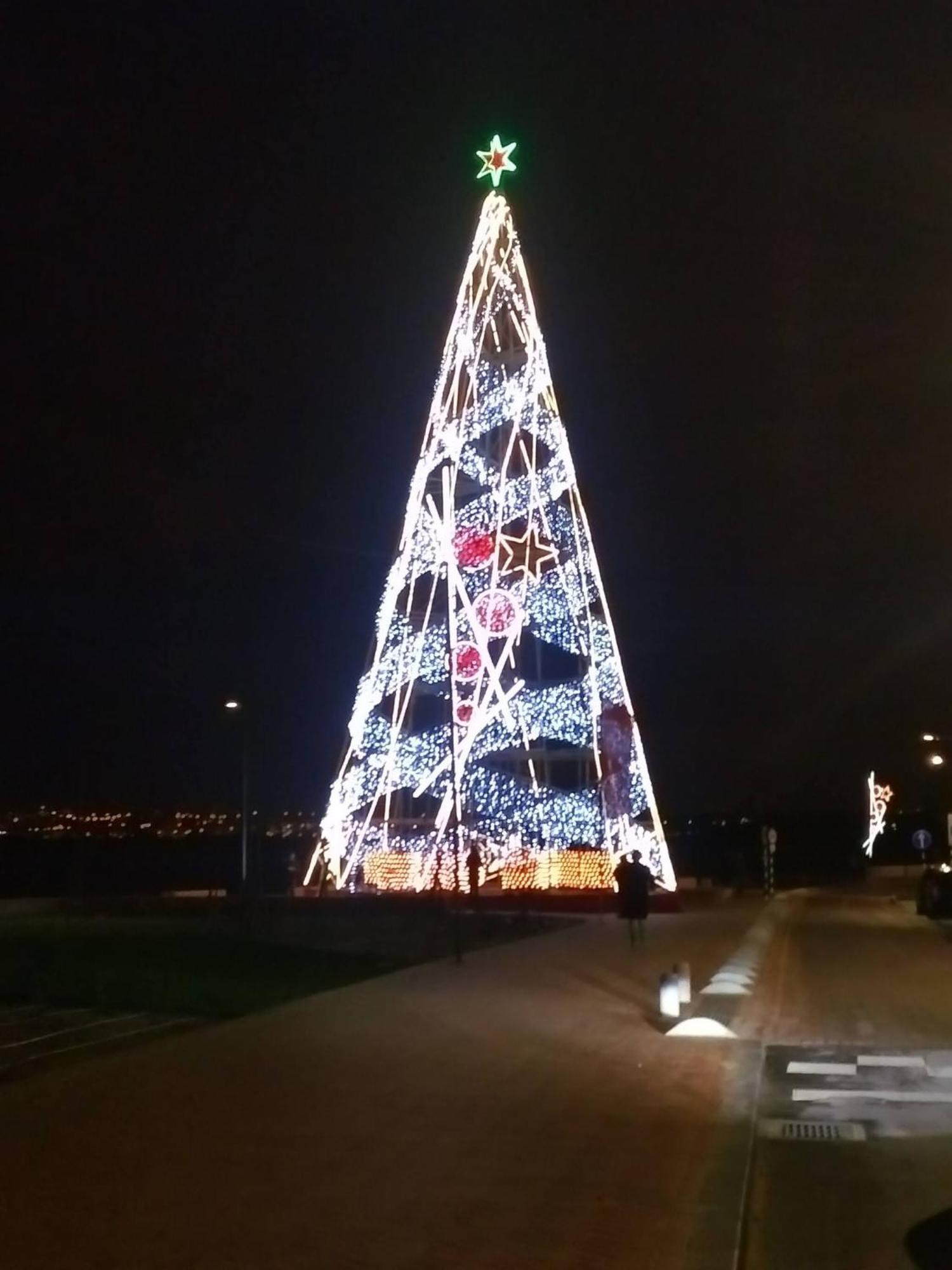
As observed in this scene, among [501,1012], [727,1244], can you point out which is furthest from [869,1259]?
[501,1012]

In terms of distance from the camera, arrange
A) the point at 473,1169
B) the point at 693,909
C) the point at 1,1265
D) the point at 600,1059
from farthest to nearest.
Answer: the point at 693,909
the point at 600,1059
the point at 473,1169
the point at 1,1265

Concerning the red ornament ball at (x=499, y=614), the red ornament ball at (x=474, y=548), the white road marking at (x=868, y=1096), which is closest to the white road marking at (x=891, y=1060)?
the white road marking at (x=868, y=1096)

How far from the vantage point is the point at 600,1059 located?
597 inches

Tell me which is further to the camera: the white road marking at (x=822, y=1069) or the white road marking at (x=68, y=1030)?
the white road marking at (x=68, y=1030)

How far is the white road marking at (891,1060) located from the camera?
16.0 metres

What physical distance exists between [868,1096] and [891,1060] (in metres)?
2.22

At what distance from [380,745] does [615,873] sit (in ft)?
50.4

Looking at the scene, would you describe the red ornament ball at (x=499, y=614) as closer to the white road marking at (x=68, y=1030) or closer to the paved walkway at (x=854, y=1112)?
the paved walkway at (x=854, y=1112)

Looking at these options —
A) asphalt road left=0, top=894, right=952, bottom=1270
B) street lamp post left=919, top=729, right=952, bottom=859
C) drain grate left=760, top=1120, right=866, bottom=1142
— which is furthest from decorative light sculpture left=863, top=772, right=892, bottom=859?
drain grate left=760, top=1120, right=866, bottom=1142

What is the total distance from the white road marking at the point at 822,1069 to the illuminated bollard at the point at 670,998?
8.00 ft

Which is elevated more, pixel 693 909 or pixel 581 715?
pixel 581 715

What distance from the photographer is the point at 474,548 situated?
44.1 m

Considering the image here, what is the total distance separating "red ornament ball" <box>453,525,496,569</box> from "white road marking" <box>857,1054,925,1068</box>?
91.9ft

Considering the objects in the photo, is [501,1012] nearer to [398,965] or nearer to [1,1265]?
[398,965]
